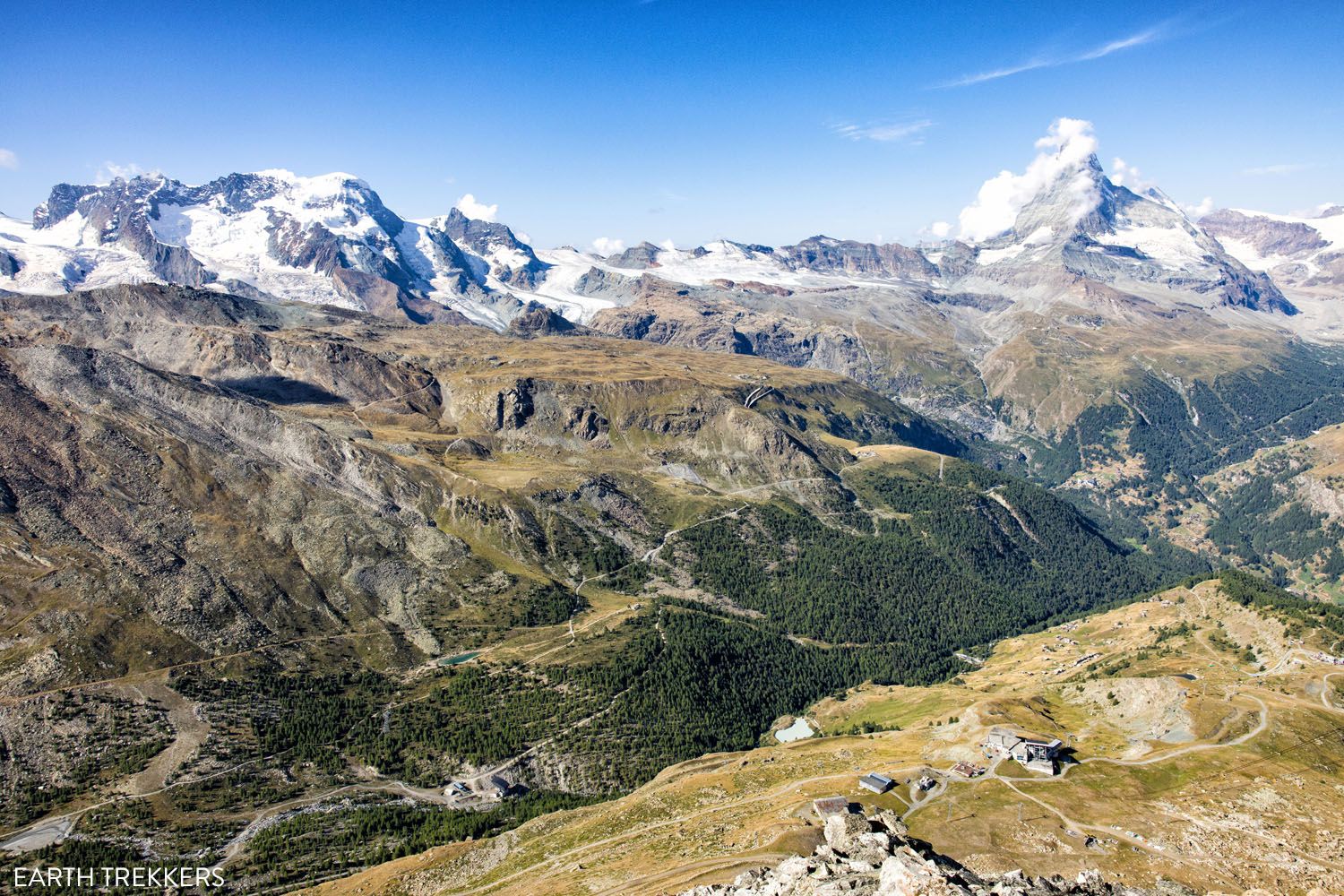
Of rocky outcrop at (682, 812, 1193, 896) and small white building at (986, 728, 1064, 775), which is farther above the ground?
rocky outcrop at (682, 812, 1193, 896)

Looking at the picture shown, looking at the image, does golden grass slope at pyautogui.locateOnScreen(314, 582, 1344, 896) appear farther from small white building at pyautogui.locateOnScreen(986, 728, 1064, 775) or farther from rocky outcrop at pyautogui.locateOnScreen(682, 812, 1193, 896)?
rocky outcrop at pyautogui.locateOnScreen(682, 812, 1193, 896)

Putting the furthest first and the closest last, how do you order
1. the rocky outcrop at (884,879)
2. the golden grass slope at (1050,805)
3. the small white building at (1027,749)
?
1. the small white building at (1027,749)
2. the golden grass slope at (1050,805)
3. the rocky outcrop at (884,879)

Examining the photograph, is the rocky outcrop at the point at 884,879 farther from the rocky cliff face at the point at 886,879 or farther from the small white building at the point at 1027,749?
the small white building at the point at 1027,749

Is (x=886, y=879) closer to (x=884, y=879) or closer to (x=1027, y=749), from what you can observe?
(x=884, y=879)

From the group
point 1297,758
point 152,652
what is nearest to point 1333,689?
point 1297,758

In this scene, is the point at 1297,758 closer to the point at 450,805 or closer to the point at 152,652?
the point at 450,805

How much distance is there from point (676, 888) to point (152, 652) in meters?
144

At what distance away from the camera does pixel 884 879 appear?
2822 inches

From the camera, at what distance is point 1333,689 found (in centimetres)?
15362

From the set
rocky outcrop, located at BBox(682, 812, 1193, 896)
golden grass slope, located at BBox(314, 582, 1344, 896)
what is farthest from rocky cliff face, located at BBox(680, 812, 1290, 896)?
golden grass slope, located at BBox(314, 582, 1344, 896)

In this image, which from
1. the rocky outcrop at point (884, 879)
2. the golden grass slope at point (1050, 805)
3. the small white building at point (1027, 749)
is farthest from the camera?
the small white building at point (1027, 749)

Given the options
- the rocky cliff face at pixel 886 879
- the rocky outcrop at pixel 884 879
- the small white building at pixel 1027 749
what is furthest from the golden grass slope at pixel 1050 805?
the rocky outcrop at pixel 884 879

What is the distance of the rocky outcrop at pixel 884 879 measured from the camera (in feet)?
228

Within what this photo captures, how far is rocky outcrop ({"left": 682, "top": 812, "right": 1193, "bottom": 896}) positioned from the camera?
69388 mm
